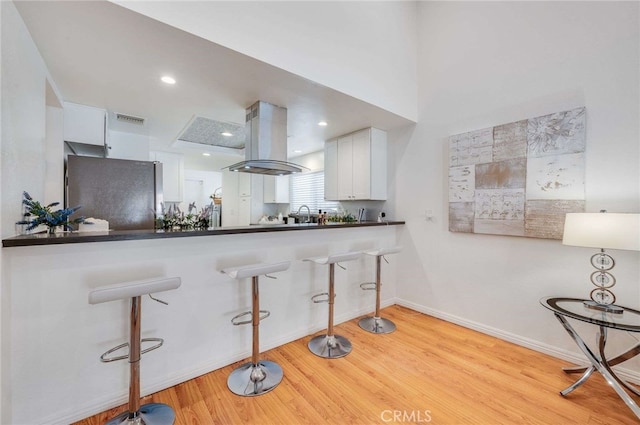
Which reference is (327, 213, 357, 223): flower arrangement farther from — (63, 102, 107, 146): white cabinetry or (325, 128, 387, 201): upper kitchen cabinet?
(63, 102, 107, 146): white cabinetry

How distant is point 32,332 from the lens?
59.0 inches

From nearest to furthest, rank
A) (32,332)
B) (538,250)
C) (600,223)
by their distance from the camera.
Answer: (32,332)
(600,223)
(538,250)

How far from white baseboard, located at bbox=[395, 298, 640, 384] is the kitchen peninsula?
157 cm

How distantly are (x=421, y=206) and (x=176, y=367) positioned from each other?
10.0 feet

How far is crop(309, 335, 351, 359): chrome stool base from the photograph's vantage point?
237cm

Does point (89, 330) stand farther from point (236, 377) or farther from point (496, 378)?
point (496, 378)

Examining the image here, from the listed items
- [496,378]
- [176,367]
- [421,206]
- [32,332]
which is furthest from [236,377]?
[421,206]

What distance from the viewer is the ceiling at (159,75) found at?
64.9 inches

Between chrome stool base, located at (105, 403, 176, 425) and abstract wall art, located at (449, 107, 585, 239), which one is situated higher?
abstract wall art, located at (449, 107, 585, 239)

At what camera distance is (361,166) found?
3.76 m

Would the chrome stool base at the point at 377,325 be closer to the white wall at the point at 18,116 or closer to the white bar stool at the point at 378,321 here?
the white bar stool at the point at 378,321

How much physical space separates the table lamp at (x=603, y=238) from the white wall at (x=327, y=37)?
2.05 metres

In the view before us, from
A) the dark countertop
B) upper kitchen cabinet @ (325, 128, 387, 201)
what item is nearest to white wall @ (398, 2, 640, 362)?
upper kitchen cabinet @ (325, 128, 387, 201)

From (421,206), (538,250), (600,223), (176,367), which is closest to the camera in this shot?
(600,223)
